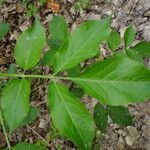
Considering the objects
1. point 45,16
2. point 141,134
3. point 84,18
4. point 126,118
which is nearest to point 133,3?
point 84,18

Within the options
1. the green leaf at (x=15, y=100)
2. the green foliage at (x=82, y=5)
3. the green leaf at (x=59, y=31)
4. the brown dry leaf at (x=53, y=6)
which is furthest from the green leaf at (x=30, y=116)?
the brown dry leaf at (x=53, y=6)

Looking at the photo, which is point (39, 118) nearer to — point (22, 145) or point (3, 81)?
point (3, 81)

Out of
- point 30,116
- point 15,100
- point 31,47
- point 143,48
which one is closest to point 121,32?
point 143,48

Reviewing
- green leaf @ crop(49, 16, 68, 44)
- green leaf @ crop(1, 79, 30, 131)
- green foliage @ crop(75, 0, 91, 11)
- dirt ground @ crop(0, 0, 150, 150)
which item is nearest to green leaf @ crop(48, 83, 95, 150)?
green leaf @ crop(1, 79, 30, 131)

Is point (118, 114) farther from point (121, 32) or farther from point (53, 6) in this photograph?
point (53, 6)

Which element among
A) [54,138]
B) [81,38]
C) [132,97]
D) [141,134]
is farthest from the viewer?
[54,138]
